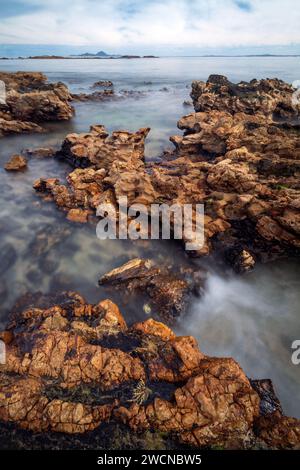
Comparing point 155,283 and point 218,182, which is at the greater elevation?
point 218,182

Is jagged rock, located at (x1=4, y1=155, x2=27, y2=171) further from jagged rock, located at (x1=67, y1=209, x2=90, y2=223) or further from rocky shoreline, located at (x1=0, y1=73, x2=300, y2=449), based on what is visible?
jagged rock, located at (x1=67, y1=209, x2=90, y2=223)

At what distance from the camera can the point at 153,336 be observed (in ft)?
22.5

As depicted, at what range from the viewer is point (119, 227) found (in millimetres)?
11984

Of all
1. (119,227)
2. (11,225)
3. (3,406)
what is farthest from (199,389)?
(11,225)

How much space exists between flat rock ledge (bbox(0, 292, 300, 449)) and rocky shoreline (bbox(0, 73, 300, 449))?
0.06ft

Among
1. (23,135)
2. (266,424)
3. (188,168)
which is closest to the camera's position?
(266,424)

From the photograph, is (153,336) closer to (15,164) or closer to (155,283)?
(155,283)

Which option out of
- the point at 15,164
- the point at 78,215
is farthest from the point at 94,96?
the point at 78,215

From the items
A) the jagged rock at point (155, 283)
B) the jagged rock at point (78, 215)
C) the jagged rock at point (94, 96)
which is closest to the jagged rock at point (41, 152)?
the jagged rock at point (78, 215)

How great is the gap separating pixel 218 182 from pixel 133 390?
32.0 ft

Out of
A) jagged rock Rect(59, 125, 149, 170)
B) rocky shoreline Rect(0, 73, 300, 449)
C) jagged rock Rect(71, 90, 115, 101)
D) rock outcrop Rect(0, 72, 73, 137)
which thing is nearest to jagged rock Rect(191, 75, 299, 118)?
rocky shoreline Rect(0, 73, 300, 449)

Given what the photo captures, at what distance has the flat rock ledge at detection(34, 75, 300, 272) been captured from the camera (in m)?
10.6

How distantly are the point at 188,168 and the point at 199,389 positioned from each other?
12136mm

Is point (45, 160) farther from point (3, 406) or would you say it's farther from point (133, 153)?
point (3, 406)
